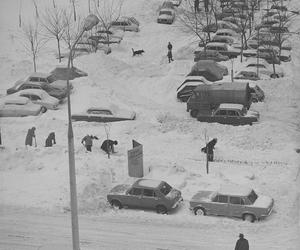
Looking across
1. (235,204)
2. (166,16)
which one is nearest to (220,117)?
(235,204)

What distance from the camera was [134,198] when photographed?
23.8 metres

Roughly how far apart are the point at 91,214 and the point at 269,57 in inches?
916

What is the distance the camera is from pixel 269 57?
4338 cm

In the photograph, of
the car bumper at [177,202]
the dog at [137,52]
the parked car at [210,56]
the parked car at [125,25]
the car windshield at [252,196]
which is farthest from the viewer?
the parked car at [125,25]

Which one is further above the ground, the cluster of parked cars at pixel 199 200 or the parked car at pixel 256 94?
the parked car at pixel 256 94

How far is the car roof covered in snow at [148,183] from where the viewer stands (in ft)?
78.4

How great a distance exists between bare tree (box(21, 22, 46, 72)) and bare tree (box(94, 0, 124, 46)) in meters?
4.69

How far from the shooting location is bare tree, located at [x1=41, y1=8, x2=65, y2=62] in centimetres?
4634

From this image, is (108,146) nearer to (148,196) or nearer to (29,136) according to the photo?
(29,136)

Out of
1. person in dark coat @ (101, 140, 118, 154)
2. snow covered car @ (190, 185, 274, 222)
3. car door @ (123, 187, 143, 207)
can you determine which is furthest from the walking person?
snow covered car @ (190, 185, 274, 222)

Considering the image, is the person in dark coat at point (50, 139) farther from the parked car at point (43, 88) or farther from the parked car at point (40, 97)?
the parked car at point (43, 88)

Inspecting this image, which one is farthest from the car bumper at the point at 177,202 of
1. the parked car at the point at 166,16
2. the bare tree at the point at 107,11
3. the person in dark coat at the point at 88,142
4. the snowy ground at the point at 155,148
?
the parked car at the point at 166,16

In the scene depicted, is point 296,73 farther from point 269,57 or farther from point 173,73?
point 173,73

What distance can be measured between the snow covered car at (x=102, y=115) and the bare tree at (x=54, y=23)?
11397 mm
